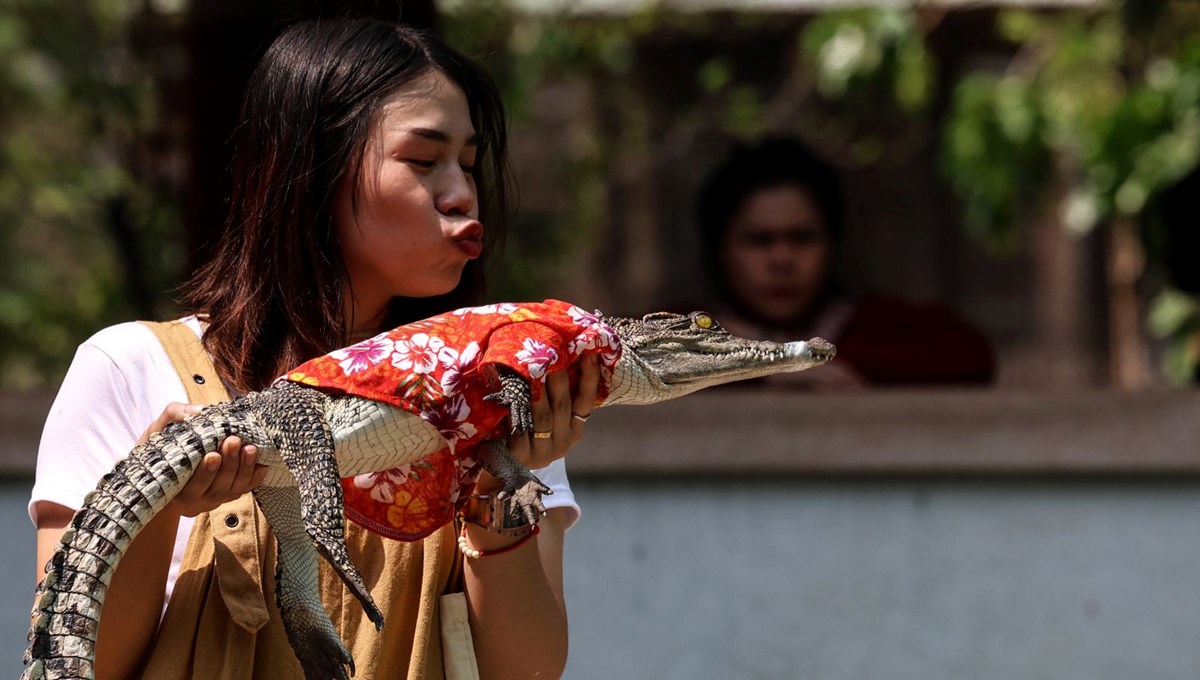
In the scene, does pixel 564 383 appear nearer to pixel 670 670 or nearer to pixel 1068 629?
pixel 670 670

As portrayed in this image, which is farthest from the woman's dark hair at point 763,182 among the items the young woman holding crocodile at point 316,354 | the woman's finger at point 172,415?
the woman's finger at point 172,415

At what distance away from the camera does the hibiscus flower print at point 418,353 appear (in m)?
1.88

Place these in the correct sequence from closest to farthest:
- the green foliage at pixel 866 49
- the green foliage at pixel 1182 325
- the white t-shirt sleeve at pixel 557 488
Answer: the white t-shirt sleeve at pixel 557 488, the green foliage at pixel 1182 325, the green foliage at pixel 866 49

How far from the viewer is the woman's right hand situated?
181cm

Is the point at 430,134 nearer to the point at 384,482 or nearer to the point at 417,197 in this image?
the point at 417,197

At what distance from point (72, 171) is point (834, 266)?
374cm

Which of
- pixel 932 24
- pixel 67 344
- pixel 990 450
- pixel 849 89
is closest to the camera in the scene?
pixel 990 450

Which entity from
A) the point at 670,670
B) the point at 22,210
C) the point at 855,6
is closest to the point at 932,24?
the point at 855,6

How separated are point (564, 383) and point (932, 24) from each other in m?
4.55

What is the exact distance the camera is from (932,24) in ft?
20.0

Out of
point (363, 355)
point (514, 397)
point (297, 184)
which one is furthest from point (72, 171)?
point (514, 397)

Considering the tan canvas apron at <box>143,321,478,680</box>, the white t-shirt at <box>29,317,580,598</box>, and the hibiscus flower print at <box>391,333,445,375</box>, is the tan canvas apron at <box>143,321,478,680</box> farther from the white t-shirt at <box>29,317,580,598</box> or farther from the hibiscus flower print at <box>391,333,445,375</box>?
the hibiscus flower print at <box>391,333,445,375</box>

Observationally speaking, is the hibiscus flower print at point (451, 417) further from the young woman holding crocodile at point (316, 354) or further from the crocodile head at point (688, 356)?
the crocodile head at point (688, 356)

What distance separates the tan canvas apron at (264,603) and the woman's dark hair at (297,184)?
0.29ft
